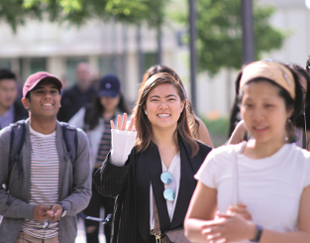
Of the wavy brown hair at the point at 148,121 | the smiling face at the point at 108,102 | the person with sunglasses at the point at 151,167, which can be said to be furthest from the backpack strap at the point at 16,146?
the smiling face at the point at 108,102

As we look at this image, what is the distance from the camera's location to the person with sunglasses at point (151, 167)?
10.5 feet

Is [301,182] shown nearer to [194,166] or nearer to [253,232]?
[253,232]

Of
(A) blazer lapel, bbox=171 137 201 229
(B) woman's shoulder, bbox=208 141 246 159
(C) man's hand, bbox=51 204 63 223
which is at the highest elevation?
(B) woman's shoulder, bbox=208 141 246 159

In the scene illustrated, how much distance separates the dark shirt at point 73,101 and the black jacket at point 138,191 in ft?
15.1

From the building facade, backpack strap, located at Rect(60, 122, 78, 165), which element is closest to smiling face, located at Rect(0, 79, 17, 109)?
A: backpack strap, located at Rect(60, 122, 78, 165)

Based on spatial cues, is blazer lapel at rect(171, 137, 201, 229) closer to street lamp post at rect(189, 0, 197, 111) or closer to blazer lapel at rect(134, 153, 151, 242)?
blazer lapel at rect(134, 153, 151, 242)

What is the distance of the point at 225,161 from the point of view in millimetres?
2295

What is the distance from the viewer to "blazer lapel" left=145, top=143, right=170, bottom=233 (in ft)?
10.7

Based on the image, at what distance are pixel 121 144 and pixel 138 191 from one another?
1.33 ft

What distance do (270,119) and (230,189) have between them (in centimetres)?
36

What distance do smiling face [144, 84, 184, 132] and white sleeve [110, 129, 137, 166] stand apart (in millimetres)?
433

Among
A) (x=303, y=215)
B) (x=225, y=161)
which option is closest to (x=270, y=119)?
(x=225, y=161)

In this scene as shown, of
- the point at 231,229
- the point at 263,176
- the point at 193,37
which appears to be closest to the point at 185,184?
the point at 263,176

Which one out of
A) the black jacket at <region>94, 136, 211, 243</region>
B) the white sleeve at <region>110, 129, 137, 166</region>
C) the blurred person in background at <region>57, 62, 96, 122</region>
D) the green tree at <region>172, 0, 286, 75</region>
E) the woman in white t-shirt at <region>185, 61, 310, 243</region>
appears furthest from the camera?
the green tree at <region>172, 0, 286, 75</region>
